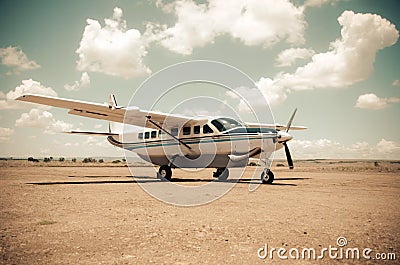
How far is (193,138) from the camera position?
52.0 feet

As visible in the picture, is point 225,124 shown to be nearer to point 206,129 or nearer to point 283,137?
point 206,129

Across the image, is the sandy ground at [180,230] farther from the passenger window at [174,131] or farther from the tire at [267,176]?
the passenger window at [174,131]

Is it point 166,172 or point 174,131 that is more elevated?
point 174,131

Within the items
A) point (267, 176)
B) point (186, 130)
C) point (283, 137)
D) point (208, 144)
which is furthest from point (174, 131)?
point (283, 137)

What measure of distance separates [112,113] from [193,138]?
4721 millimetres

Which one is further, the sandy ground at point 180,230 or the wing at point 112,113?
the wing at point 112,113

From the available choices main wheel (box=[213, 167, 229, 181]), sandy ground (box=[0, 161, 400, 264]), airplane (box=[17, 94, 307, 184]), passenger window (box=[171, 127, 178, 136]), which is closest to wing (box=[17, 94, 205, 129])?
airplane (box=[17, 94, 307, 184])

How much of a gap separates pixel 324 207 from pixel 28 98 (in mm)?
11976

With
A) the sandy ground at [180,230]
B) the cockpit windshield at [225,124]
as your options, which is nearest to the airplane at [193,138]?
the cockpit windshield at [225,124]

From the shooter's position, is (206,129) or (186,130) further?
(186,130)

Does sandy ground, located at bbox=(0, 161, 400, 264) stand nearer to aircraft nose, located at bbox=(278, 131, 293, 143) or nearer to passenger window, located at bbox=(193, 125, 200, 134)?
aircraft nose, located at bbox=(278, 131, 293, 143)

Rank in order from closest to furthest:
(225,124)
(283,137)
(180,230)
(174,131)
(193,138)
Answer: (180,230) < (283,137) < (225,124) < (193,138) < (174,131)

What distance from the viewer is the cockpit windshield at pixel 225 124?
582 inches

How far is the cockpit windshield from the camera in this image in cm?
1477
